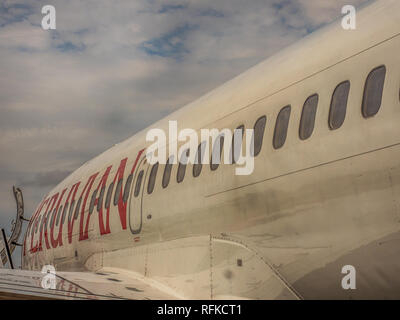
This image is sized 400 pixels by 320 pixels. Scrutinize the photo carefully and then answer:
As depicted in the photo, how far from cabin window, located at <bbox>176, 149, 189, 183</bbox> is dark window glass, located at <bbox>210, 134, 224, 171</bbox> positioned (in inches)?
37.8

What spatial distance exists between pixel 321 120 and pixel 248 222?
1808 millimetres

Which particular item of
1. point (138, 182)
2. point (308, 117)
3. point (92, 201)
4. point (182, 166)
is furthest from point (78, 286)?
point (92, 201)

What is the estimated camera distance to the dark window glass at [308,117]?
7.10m

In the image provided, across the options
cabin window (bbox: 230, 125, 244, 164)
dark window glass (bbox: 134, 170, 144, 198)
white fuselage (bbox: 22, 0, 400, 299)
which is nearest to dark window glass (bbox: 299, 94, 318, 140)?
white fuselage (bbox: 22, 0, 400, 299)

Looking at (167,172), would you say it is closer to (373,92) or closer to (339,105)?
(339,105)

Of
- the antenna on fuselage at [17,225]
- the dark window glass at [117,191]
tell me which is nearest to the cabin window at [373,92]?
the dark window glass at [117,191]

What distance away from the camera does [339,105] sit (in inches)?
265

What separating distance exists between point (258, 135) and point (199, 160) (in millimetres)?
1720

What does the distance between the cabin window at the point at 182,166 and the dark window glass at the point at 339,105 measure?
377 cm

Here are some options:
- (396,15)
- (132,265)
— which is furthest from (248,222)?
(132,265)

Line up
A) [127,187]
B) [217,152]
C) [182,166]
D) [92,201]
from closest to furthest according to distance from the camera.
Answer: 1. [217,152]
2. [182,166]
3. [127,187]
4. [92,201]

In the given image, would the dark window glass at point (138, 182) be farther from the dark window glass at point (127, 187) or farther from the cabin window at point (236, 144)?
the cabin window at point (236, 144)

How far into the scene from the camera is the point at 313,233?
264 inches

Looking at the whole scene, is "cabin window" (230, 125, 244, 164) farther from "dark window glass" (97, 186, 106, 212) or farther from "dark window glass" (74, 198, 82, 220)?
"dark window glass" (74, 198, 82, 220)
